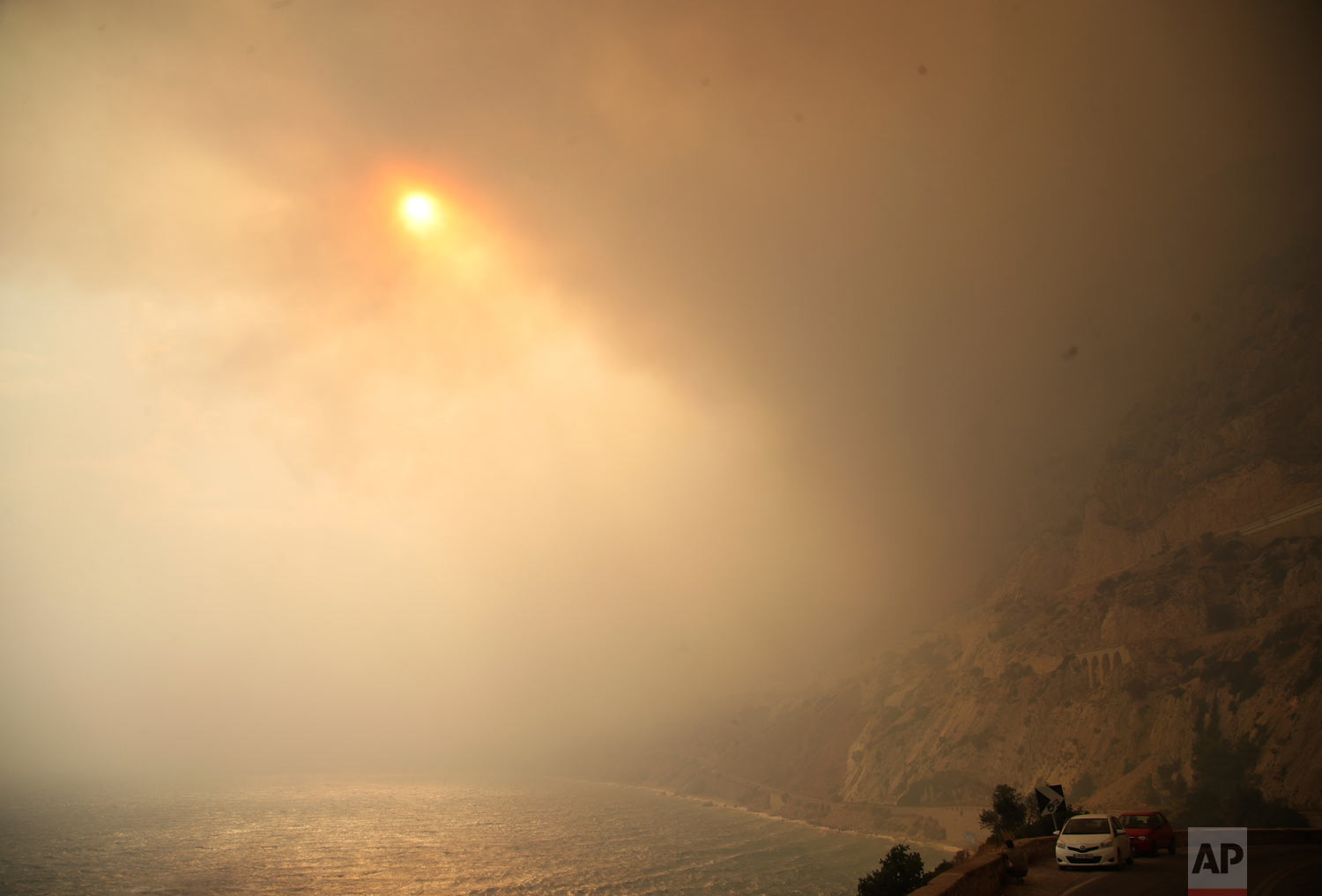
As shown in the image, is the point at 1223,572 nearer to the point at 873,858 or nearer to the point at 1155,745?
the point at 1155,745

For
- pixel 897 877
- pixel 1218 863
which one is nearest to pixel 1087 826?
pixel 1218 863

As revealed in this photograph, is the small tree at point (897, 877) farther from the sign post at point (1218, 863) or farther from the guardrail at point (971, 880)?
the guardrail at point (971, 880)

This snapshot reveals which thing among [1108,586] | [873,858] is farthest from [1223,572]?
[873,858]

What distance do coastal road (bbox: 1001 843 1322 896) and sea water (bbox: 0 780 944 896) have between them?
43.6m

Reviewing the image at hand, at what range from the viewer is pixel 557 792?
193 metres

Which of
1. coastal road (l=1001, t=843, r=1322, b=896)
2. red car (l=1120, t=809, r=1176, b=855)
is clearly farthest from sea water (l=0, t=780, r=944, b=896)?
coastal road (l=1001, t=843, r=1322, b=896)

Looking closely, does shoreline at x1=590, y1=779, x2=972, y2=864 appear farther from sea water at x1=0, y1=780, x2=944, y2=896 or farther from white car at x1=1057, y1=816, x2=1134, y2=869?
white car at x1=1057, y1=816, x2=1134, y2=869

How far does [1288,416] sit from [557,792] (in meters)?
182

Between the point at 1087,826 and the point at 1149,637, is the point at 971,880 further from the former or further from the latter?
the point at 1149,637

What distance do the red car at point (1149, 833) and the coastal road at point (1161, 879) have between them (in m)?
0.81

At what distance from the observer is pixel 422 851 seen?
88188 mm

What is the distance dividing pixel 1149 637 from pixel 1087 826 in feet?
251

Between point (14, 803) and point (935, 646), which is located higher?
point (935, 646)

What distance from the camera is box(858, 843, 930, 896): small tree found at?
79.2 ft
